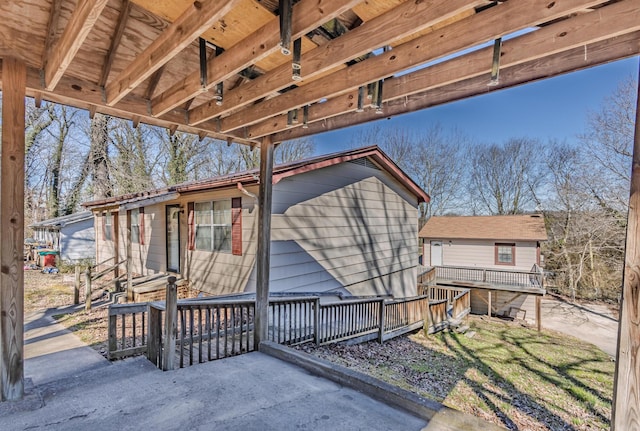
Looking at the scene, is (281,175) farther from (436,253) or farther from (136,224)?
(436,253)

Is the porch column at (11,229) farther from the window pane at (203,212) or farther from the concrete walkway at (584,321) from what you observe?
the concrete walkway at (584,321)

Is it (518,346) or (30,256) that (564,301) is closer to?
(518,346)

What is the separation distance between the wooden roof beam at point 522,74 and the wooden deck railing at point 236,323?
2908mm

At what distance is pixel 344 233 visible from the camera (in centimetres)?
860

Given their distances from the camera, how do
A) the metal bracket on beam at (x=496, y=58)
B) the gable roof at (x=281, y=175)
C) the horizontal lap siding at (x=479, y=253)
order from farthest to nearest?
the horizontal lap siding at (x=479, y=253)
the gable roof at (x=281, y=175)
the metal bracket on beam at (x=496, y=58)

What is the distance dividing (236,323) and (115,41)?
4.17 metres

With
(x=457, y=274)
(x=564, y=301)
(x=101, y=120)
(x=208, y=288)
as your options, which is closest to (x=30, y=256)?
(x=101, y=120)

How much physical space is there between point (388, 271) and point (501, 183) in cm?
1888

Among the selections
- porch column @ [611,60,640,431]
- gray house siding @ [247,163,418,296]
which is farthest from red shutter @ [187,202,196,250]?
porch column @ [611,60,640,431]

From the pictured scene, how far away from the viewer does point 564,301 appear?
18.0 meters

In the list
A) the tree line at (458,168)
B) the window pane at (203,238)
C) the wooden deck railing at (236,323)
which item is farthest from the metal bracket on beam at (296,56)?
the tree line at (458,168)

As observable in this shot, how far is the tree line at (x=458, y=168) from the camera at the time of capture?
51.8 ft

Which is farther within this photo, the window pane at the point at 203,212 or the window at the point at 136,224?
the window at the point at 136,224

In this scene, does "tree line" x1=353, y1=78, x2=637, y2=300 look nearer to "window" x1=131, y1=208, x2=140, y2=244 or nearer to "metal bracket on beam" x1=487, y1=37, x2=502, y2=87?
"metal bracket on beam" x1=487, y1=37, x2=502, y2=87
